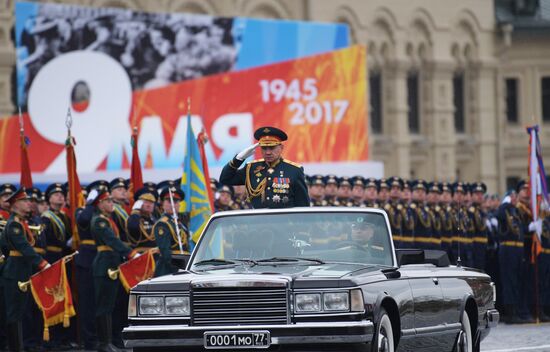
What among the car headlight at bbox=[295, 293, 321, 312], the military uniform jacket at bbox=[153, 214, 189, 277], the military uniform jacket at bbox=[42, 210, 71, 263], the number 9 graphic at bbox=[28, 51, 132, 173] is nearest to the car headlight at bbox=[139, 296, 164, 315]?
the car headlight at bbox=[295, 293, 321, 312]

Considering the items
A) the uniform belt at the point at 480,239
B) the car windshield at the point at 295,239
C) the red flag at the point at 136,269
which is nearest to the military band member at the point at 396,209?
the uniform belt at the point at 480,239

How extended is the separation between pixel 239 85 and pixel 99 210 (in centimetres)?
1619

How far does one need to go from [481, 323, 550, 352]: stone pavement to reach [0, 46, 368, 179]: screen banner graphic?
1038 cm

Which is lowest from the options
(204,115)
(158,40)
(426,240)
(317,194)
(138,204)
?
(426,240)

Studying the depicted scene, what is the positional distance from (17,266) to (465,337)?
6.03 m

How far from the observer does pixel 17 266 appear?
18.3 m

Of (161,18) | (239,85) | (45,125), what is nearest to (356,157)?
(239,85)

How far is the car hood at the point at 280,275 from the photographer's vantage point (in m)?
11.6

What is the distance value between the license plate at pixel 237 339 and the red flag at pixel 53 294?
23.7 ft

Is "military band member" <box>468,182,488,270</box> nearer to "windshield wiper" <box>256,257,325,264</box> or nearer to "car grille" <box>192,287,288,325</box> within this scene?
"windshield wiper" <box>256,257,325,264</box>

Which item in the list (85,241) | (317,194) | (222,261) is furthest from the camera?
(317,194)

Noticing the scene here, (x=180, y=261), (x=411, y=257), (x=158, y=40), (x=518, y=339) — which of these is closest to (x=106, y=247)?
(x=518, y=339)

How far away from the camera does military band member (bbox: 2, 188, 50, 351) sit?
58.7 feet

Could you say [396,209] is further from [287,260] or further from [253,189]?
[287,260]
